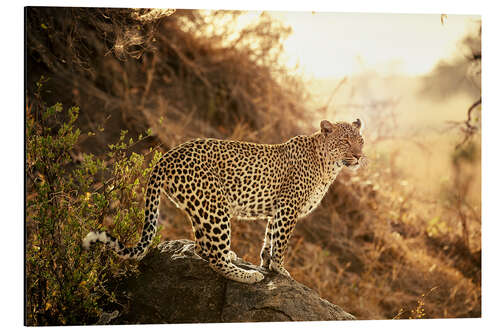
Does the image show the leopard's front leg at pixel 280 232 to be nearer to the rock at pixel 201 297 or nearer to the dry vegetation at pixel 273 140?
the rock at pixel 201 297

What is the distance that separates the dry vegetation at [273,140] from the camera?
7496 mm

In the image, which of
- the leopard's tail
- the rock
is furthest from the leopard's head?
the leopard's tail

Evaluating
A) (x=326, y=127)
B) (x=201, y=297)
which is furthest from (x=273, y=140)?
(x=201, y=297)

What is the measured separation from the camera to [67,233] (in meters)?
5.38

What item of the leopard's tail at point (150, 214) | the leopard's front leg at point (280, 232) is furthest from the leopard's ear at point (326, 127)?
the leopard's tail at point (150, 214)

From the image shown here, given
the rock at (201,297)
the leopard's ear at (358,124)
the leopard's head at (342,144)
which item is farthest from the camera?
the leopard's ear at (358,124)

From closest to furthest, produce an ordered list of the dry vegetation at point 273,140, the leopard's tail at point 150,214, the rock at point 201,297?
the leopard's tail at point 150,214, the rock at point 201,297, the dry vegetation at point 273,140

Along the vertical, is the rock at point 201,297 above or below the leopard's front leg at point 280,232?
below

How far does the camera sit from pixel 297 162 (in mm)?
5535

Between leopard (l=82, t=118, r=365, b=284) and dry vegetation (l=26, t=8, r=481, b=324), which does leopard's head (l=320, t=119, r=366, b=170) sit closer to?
leopard (l=82, t=118, r=365, b=284)
